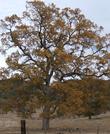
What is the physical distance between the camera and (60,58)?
51.1 m

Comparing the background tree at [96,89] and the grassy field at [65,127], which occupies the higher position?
the background tree at [96,89]

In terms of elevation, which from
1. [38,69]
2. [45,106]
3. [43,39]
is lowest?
[45,106]

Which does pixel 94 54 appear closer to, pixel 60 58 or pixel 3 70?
pixel 60 58

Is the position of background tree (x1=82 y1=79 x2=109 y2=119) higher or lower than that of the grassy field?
higher

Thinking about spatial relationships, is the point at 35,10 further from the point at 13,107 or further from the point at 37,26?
the point at 13,107

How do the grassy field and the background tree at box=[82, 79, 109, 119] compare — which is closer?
the grassy field

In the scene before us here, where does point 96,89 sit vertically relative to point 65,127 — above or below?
above

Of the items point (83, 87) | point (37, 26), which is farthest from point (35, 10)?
point (83, 87)

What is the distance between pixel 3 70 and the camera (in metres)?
53.5

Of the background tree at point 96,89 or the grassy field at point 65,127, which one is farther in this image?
the background tree at point 96,89

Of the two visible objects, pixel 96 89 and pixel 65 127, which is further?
pixel 65 127

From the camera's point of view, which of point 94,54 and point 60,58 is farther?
point 94,54

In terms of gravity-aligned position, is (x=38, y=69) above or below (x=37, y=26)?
below

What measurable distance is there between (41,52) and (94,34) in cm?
668
